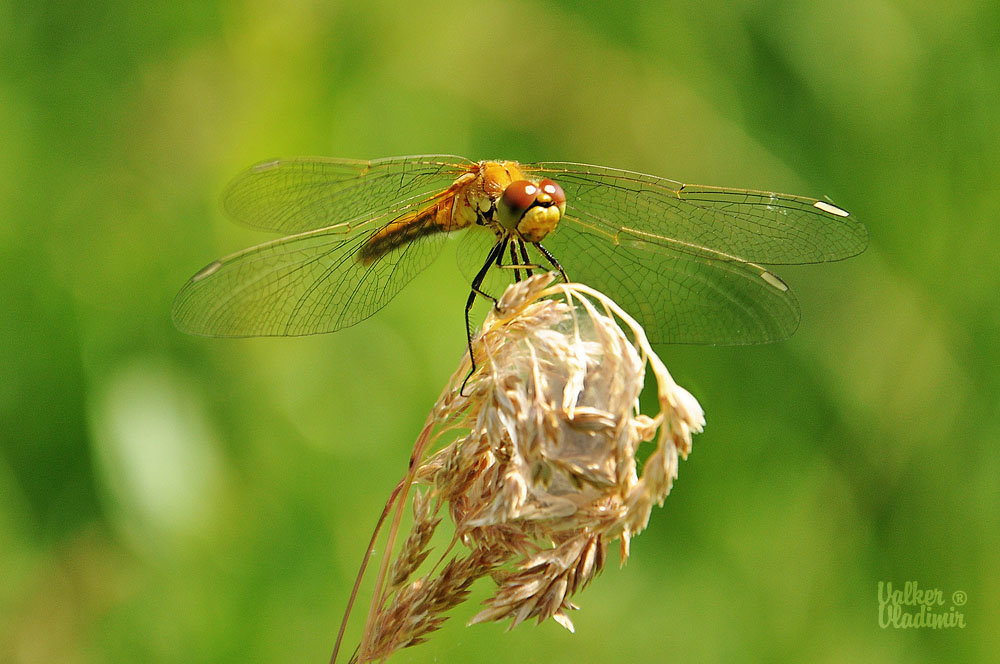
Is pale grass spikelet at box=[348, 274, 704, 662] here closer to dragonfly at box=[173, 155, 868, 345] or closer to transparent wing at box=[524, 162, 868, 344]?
dragonfly at box=[173, 155, 868, 345]

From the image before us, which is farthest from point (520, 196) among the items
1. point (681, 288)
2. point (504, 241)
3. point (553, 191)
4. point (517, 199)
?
point (681, 288)

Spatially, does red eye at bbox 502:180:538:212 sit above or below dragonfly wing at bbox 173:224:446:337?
above

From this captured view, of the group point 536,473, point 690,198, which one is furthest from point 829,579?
point 536,473

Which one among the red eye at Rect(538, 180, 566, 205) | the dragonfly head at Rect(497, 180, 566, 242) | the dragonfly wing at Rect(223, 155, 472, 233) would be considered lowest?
the dragonfly head at Rect(497, 180, 566, 242)

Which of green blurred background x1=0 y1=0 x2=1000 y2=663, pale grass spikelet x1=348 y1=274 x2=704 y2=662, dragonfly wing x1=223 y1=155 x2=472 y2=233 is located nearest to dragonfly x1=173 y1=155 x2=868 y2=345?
dragonfly wing x1=223 y1=155 x2=472 y2=233

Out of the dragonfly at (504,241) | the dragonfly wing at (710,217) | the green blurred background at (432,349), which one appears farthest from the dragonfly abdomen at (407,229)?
the green blurred background at (432,349)

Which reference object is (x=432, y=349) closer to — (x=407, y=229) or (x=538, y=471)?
(x=407, y=229)

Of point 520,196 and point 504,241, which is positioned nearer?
point 520,196
